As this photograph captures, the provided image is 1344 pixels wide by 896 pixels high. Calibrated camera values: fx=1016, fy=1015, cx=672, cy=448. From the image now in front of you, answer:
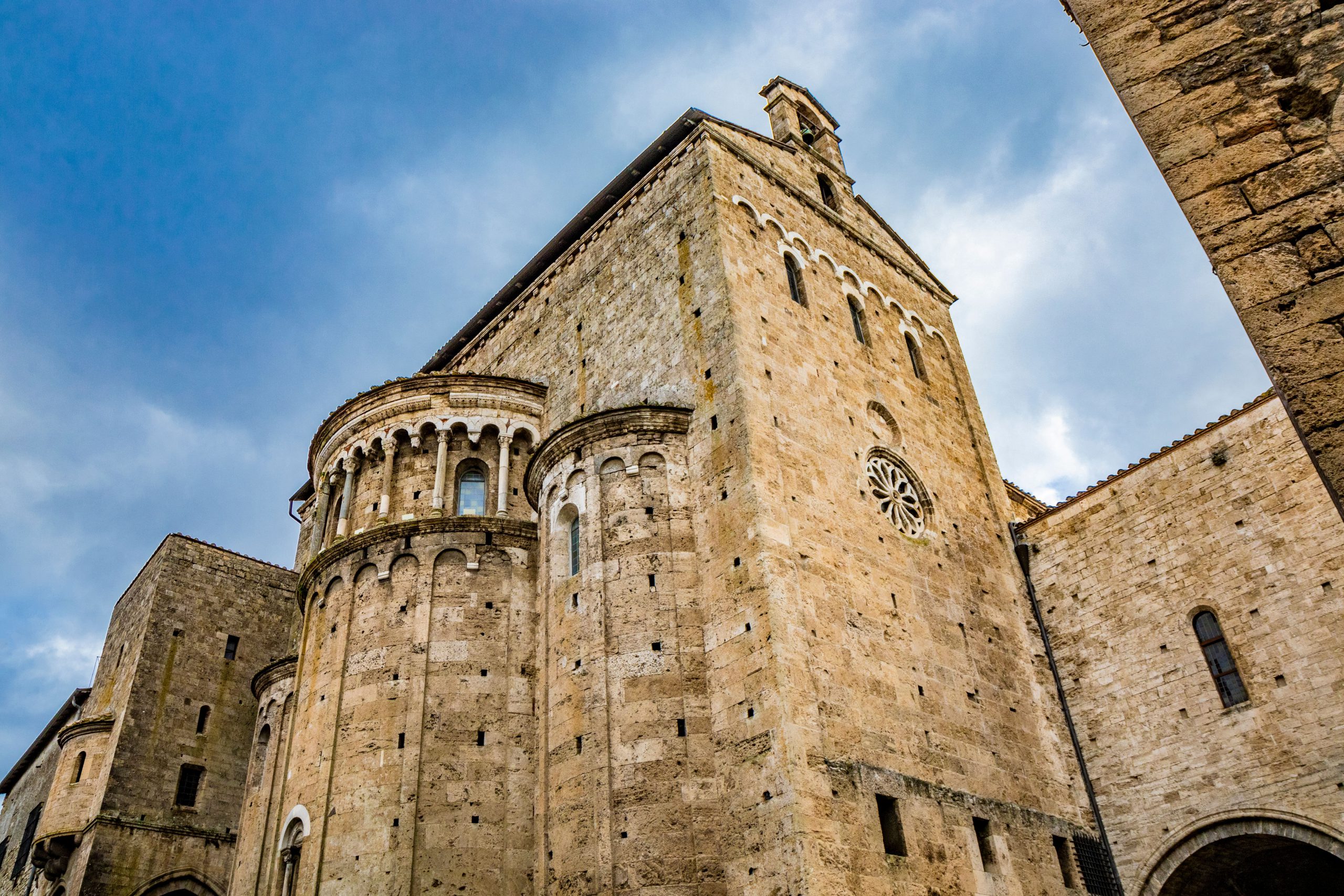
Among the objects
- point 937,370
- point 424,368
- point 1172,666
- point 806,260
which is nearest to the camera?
→ point 1172,666

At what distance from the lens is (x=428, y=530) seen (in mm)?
19234

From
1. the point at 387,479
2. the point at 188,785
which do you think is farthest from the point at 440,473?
the point at 188,785

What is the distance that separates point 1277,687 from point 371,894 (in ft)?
47.4

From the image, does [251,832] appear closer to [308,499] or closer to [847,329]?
[308,499]

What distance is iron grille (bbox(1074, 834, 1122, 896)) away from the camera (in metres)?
17.0

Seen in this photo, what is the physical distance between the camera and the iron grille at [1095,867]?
1697cm

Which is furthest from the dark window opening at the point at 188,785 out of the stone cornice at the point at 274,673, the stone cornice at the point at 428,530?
the stone cornice at the point at 428,530

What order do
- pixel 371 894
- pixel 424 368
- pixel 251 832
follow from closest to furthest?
pixel 371 894, pixel 251 832, pixel 424 368

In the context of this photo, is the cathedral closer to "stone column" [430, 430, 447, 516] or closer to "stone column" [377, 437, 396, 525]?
"stone column" [377, 437, 396, 525]

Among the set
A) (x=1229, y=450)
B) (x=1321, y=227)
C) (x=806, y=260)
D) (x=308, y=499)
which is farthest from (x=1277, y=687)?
(x=308, y=499)

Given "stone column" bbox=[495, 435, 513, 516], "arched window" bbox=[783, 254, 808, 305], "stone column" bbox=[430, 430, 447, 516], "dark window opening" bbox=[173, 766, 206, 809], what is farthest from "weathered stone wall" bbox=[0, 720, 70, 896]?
"arched window" bbox=[783, 254, 808, 305]

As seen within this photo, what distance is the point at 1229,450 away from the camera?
58.0 feet

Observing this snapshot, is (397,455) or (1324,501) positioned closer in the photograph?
(1324,501)

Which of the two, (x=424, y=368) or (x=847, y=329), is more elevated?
(x=424, y=368)
